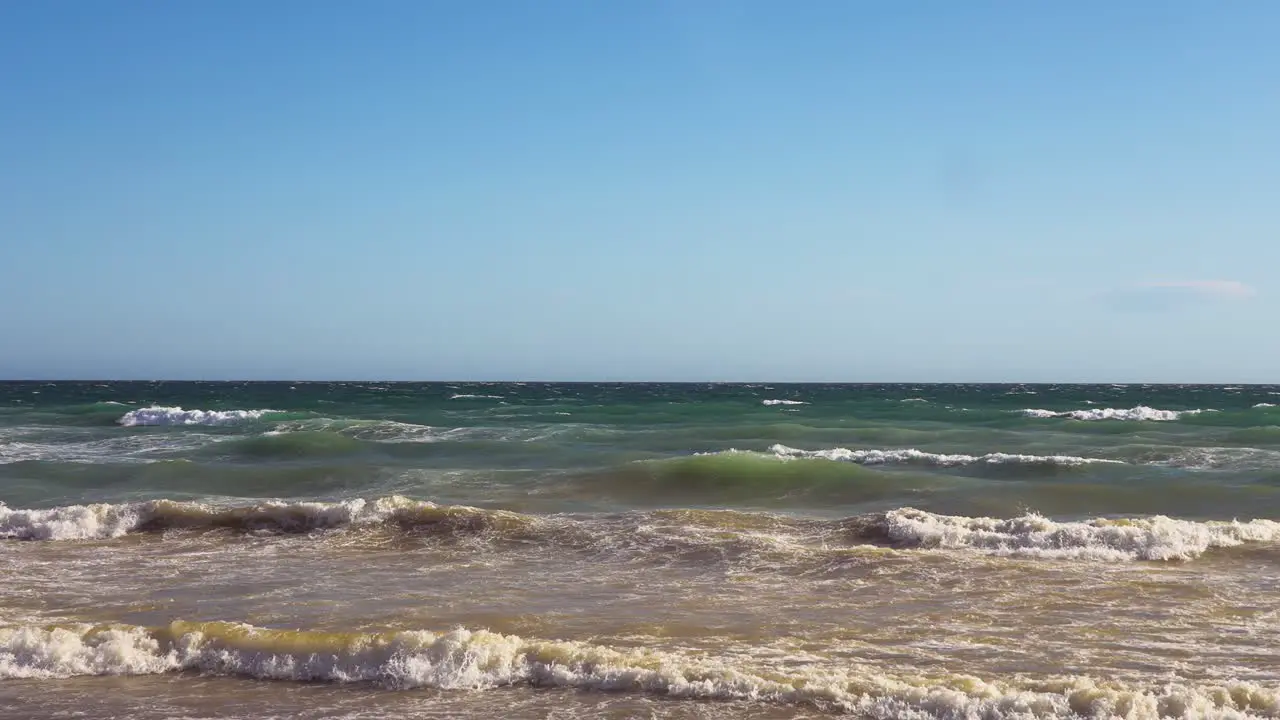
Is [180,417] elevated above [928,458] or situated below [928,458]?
Result: below

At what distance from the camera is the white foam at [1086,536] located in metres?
12.4

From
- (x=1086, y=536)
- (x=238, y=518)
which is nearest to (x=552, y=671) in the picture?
(x=1086, y=536)

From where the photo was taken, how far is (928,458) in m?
24.4

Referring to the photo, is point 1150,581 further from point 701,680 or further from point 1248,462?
point 1248,462

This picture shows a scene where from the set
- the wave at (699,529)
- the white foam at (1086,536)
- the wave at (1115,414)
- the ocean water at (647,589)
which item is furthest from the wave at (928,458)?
the wave at (1115,414)

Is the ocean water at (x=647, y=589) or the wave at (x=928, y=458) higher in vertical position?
the wave at (x=928, y=458)

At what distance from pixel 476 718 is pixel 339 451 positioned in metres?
22.7

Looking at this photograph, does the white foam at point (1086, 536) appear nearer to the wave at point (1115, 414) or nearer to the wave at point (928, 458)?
the wave at point (928, 458)

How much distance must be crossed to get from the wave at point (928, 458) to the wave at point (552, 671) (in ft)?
53.5

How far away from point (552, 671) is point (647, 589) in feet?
10.2

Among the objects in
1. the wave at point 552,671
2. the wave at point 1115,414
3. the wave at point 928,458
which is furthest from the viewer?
the wave at point 1115,414

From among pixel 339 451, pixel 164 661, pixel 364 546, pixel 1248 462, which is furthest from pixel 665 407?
pixel 164 661

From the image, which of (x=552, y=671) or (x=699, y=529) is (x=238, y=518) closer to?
(x=699, y=529)

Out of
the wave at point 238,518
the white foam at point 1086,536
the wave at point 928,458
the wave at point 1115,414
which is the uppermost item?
the wave at point 1115,414
